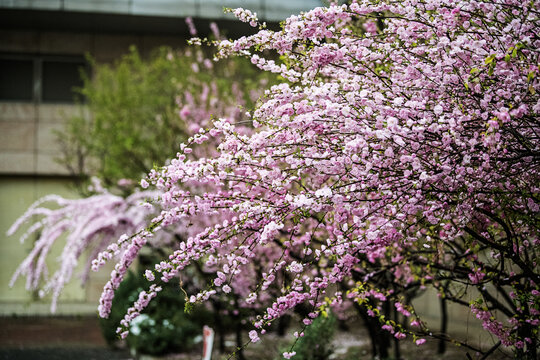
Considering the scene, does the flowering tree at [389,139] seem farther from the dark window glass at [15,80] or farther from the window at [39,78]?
the dark window glass at [15,80]

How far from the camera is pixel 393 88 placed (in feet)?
16.4

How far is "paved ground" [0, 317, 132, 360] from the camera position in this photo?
44.7ft

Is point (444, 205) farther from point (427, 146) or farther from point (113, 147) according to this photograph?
point (113, 147)

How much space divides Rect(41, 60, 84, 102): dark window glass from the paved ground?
24.8 ft

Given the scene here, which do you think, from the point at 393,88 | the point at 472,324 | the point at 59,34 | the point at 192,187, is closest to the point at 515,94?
the point at 393,88

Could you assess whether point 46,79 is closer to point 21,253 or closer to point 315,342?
point 21,253

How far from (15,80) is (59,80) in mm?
1376

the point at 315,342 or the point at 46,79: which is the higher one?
the point at 46,79

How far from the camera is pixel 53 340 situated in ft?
52.2

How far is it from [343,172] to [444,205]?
2.31 ft

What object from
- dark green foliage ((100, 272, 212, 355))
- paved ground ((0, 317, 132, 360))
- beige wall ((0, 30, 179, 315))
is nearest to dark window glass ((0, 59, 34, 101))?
beige wall ((0, 30, 179, 315))

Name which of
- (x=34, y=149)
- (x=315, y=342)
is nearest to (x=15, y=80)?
(x=34, y=149)

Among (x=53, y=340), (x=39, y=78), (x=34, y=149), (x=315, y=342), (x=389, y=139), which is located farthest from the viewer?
(x=39, y=78)

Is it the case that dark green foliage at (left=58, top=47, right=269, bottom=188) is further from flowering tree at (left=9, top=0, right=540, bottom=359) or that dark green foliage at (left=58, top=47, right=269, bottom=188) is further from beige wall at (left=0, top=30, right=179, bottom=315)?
beige wall at (left=0, top=30, right=179, bottom=315)
